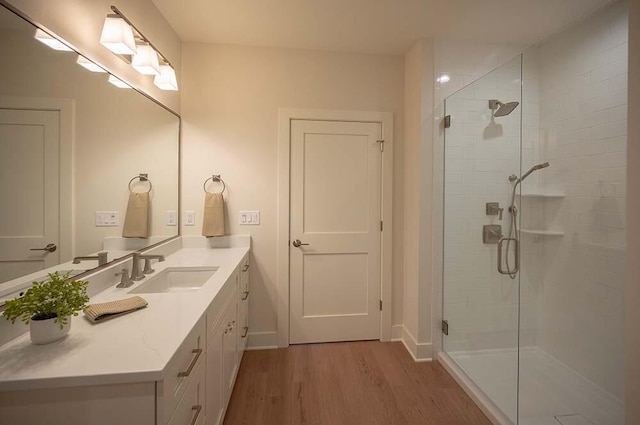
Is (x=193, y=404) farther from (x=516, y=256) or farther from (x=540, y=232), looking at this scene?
(x=540, y=232)

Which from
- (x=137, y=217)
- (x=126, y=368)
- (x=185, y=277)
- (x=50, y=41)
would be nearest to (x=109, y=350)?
(x=126, y=368)

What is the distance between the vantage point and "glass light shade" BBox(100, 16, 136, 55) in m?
1.35

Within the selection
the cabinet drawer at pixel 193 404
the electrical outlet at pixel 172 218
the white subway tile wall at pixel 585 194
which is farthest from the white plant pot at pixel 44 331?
the white subway tile wall at pixel 585 194

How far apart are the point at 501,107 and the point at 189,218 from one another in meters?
2.60

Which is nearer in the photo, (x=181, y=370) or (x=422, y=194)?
(x=181, y=370)

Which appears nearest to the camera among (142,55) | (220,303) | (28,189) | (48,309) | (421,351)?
(48,309)

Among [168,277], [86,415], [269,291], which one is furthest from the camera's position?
[269,291]

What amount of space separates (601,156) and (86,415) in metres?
2.68

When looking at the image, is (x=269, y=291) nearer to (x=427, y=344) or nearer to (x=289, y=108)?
(x=427, y=344)

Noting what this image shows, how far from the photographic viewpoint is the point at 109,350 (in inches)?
32.5

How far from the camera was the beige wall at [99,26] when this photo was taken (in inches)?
42.1

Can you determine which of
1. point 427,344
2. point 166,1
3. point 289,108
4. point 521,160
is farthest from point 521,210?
point 166,1

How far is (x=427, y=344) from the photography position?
7.28ft

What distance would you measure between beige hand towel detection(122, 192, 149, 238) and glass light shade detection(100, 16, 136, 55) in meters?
0.79
